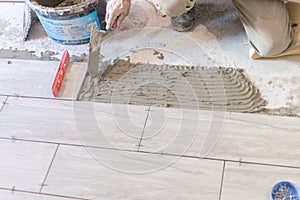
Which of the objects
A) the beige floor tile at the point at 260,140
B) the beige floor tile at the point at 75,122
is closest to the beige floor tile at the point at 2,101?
the beige floor tile at the point at 75,122

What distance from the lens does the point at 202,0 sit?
1.59 metres

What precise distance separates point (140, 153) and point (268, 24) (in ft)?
Result: 1.85

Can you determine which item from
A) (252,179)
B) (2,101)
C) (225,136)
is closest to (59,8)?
(2,101)

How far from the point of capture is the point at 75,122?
1.33 meters

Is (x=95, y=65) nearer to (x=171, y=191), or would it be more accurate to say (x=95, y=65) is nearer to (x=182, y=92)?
(x=182, y=92)

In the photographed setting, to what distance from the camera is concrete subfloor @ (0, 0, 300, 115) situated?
4.37ft

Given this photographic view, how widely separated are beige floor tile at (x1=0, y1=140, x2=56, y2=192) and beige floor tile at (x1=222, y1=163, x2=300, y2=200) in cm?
53

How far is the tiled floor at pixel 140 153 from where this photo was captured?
1160 mm

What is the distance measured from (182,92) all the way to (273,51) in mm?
318

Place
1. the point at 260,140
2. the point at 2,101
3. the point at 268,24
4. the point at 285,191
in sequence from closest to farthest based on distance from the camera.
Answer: the point at 285,191
the point at 260,140
the point at 268,24
the point at 2,101

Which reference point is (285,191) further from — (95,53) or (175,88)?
(95,53)

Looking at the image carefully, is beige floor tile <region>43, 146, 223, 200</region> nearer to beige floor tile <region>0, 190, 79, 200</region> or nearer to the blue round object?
beige floor tile <region>0, 190, 79, 200</region>

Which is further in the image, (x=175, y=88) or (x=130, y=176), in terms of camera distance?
(x=175, y=88)

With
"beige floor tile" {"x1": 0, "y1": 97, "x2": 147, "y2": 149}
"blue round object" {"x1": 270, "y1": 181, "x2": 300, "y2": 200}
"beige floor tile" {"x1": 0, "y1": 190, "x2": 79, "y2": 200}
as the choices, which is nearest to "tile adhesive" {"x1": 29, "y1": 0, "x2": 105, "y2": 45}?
"beige floor tile" {"x1": 0, "y1": 97, "x2": 147, "y2": 149}
